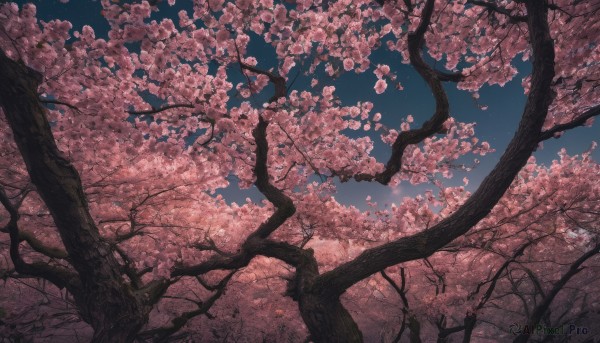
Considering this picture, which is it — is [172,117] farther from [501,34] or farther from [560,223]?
[560,223]

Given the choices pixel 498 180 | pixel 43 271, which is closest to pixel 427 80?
pixel 498 180

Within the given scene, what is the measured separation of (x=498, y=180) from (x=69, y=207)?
244 inches

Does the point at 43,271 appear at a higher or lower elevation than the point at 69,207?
lower

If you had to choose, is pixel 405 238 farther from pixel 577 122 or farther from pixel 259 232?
pixel 259 232

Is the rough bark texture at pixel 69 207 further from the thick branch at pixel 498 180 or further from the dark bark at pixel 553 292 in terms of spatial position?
the dark bark at pixel 553 292

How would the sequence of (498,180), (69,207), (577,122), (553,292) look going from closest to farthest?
(577,122)
(69,207)
(498,180)
(553,292)

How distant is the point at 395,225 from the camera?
42.5 feet

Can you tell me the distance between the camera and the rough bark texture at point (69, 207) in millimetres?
4223

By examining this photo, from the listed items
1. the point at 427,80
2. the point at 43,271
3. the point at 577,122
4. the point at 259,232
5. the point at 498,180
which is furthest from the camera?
the point at 259,232

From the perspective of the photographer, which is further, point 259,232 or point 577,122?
point 259,232

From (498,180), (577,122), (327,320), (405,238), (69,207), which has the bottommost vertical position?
(327,320)

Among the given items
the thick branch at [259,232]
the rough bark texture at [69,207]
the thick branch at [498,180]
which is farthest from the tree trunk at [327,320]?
the rough bark texture at [69,207]

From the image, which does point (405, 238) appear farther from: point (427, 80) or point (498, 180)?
point (427, 80)

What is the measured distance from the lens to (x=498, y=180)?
485cm
